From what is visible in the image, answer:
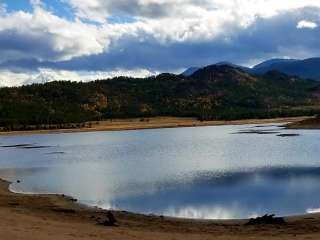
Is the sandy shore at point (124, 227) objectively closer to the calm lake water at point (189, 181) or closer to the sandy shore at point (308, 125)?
the calm lake water at point (189, 181)

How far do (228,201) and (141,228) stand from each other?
9364 mm

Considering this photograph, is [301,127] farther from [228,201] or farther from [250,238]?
[250,238]

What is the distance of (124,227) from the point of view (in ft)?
74.1

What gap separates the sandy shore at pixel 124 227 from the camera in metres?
19.6

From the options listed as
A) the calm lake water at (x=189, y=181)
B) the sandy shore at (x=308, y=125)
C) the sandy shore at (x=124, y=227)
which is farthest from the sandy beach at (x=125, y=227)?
the sandy shore at (x=308, y=125)

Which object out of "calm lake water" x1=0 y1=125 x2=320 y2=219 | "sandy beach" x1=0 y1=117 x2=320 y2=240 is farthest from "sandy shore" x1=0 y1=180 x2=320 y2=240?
"calm lake water" x1=0 y1=125 x2=320 y2=219

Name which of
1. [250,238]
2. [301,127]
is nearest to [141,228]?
[250,238]

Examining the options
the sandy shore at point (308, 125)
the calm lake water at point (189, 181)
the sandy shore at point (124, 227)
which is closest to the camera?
the sandy shore at point (124, 227)

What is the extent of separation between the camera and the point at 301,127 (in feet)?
407

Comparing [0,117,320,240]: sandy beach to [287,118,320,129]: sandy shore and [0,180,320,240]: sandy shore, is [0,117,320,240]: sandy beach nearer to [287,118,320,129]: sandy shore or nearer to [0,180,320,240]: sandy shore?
[0,180,320,240]: sandy shore

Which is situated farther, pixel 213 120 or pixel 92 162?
pixel 213 120

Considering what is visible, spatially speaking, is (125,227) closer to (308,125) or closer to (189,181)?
(189,181)

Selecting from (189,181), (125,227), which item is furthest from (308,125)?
(125,227)

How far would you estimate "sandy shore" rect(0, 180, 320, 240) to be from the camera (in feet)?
64.3
